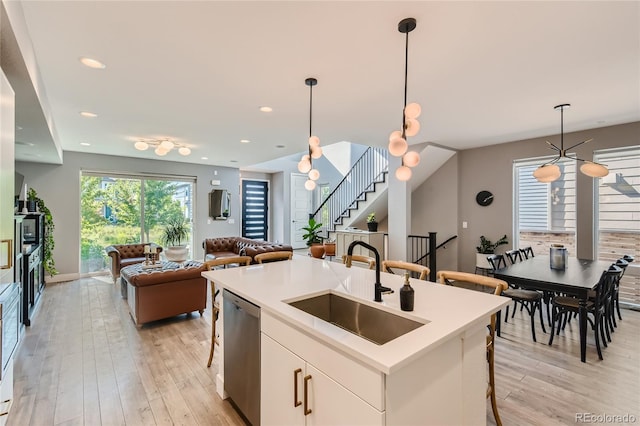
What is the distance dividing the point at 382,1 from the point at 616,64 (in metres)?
2.26

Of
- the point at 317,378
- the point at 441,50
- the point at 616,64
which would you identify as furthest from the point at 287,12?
the point at 616,64

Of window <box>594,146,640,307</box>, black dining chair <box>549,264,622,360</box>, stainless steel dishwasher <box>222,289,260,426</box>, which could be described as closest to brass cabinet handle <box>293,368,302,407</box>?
stainless steel dishwasher <box>222,289,260,426</box>

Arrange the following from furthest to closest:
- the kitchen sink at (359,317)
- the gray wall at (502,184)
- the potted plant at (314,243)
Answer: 1. the potted plant at (314,243)
2. the gray wall at (502,184)
3. the kitchen sink at (359,317)

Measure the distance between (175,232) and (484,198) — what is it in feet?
20.8

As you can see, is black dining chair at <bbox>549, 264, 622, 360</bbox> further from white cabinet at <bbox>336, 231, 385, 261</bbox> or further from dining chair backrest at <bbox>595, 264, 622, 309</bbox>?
white cabinet at <bbox>336, 231, 385, 261</bbox>

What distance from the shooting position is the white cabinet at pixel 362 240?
5.96 m

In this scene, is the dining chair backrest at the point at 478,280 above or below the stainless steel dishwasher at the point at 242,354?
above

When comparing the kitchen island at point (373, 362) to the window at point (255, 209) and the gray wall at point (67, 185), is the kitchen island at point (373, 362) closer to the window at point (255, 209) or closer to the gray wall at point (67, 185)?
the gray wall at point (67, 185)

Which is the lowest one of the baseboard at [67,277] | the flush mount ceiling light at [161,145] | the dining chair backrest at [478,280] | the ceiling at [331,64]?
the baseboard at [67,277]

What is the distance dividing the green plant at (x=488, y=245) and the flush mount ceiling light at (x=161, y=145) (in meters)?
5.46

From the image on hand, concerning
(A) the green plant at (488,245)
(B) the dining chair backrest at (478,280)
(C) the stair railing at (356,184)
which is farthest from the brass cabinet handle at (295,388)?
(C) the stair railing at (356,184)

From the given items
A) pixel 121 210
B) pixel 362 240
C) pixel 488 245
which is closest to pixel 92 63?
pixel 362 240

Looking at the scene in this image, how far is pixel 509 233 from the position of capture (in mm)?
5344

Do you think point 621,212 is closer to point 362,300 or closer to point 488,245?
point 488,245
